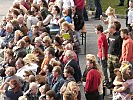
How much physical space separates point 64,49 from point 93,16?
9325mm

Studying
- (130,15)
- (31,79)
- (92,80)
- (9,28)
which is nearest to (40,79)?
(31,79)

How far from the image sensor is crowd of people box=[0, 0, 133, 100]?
1227cm

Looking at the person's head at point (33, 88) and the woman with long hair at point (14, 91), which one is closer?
the person's head at point (33, 88)

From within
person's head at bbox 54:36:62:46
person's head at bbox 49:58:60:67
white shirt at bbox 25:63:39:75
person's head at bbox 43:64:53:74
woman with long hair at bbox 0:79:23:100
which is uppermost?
person's head at bbox 54:36:62:46

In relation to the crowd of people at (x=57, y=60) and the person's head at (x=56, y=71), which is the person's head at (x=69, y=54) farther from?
the person's head at (x=56, y=71)

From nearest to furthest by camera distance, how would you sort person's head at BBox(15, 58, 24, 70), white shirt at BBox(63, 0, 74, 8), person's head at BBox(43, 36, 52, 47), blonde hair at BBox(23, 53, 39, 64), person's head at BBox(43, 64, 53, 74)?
1. person's head at BBox(43, 64, 53, 74)
2. person's head at BBox(15, 58, 24, 70)
3. blonde hair at BBox(23, 53, 39, 64)
4. person's head at BBox(43, 36, 52, 47)
5. white shirt at BBox(63, 0, 74, 8)

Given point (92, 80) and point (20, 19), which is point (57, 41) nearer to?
point (92, 80)

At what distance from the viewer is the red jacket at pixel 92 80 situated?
1270 cm

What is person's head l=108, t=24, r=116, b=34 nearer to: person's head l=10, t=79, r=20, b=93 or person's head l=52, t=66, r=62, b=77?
person's head l=52, t=66, r=62, b=77

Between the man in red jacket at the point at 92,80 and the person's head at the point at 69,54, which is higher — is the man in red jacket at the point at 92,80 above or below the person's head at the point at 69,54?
below

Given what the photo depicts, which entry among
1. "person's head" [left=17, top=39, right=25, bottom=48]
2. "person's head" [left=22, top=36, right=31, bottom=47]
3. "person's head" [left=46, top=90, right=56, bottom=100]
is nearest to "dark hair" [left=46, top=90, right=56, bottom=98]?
"person's head" [left=46, top=90, right=56, bottom=100]

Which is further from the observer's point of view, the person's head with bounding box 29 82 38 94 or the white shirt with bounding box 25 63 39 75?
the white shirt with bounding box 25 63 39 75

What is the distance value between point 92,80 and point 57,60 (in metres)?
1.34

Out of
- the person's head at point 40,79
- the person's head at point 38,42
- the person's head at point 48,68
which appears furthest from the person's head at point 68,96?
the person's head at point 38,42
